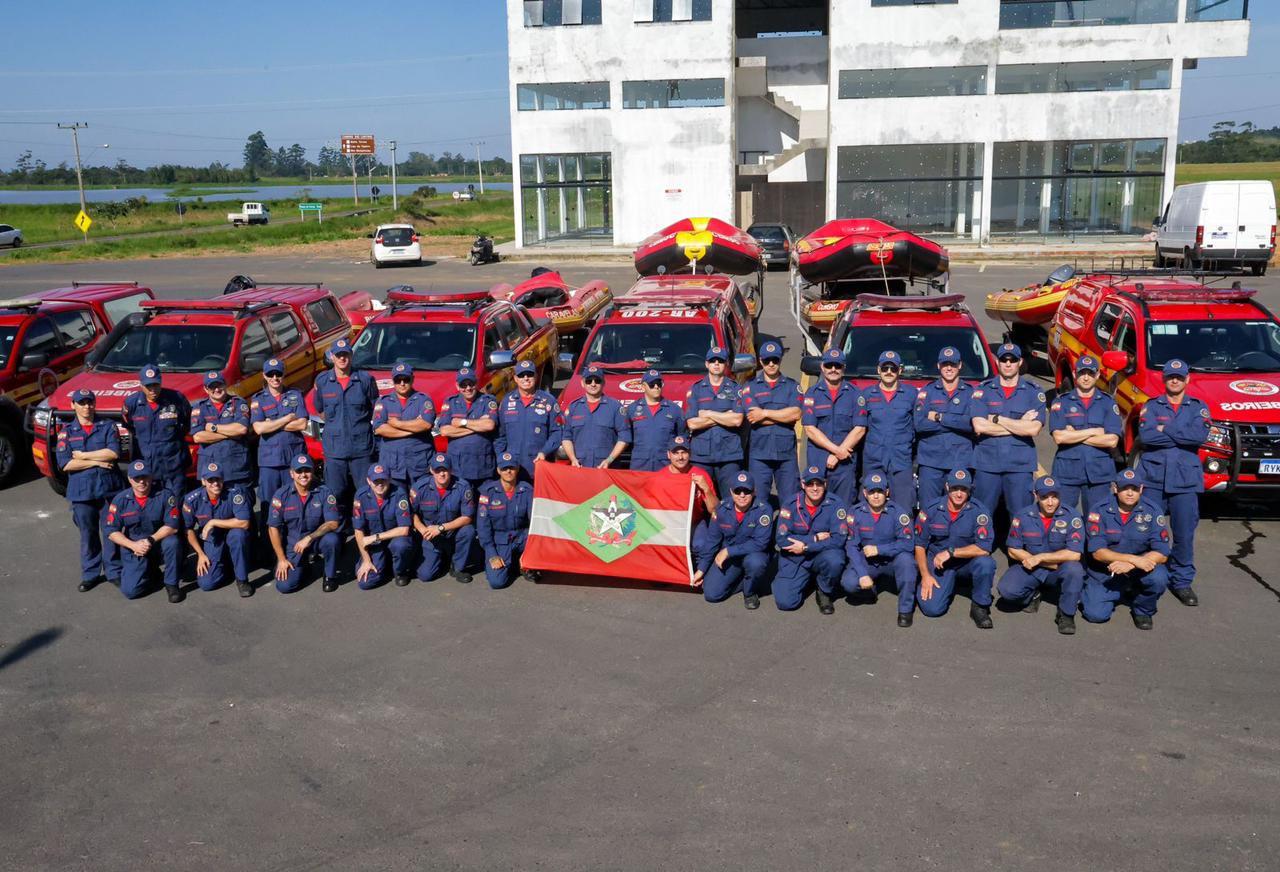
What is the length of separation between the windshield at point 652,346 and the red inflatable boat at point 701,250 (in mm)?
4901

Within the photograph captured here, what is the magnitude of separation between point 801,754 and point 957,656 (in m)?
1.77

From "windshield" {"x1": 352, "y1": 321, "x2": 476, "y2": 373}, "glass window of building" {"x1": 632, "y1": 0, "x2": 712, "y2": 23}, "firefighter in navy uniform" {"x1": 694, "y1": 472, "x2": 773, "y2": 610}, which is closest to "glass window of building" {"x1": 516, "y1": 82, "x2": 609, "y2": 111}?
"glass window of building" {"x1": 632, "y1": 0, "x2": 712, "y2": 23}

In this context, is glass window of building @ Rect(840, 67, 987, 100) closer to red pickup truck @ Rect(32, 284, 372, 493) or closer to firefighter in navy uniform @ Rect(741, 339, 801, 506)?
red pickup truck @ Rect(32, 284, 372, 493)

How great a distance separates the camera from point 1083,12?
36281 mm

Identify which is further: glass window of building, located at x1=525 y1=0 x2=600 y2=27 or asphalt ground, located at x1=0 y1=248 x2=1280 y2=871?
glass window of building, located at x1=525 y1=0 x2=600 y2=27

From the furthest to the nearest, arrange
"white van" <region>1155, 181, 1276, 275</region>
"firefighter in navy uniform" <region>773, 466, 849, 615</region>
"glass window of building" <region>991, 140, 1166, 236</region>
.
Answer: "glass window of building" <region>991, 140, 1166, 236</region> → "white van" <region>1155, 181, 1276, 275</region> → "firefighter in navy uniform" <region>773, 466, 849, 615</region>

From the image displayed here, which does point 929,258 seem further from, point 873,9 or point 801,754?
point 873,9

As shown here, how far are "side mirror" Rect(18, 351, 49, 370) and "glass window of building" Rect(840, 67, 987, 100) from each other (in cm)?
3105

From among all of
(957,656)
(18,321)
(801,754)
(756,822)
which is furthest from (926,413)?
(18,321)

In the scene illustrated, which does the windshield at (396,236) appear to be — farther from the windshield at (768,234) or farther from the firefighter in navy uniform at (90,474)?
the firefighter in navy uniform at (90,474)

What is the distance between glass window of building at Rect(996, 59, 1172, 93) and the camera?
36.5m

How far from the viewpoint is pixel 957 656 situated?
7.30 m

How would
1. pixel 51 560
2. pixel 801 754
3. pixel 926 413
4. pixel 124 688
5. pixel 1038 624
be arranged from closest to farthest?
pixel 801 754 < pixel 124 688 < pixel 1038 624 < pixel 926 413 < pixel 51 560

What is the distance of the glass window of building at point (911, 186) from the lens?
40031 mm
